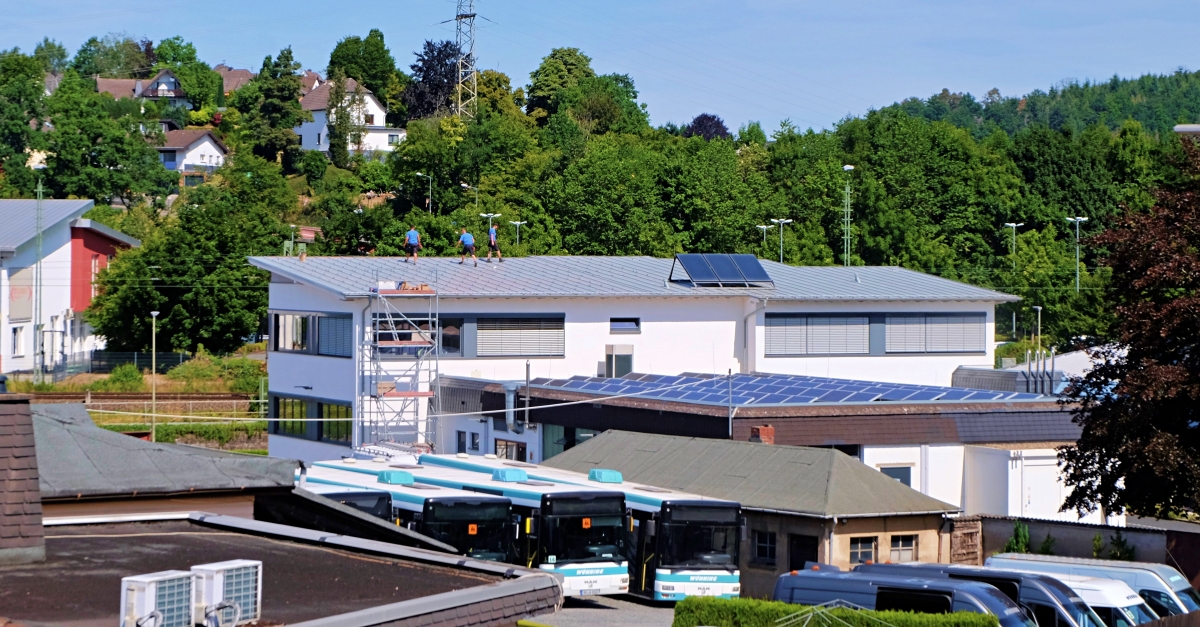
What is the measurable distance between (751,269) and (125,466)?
38967 millimetres

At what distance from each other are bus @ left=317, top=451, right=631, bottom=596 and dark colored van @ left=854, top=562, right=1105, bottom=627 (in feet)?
20.0

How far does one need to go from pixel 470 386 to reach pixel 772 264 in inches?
706

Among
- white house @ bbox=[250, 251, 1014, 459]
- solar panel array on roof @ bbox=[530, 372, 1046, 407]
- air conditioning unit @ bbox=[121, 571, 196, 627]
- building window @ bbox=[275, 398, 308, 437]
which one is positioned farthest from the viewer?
building window @ bbox=[275, 398, 308, 437]

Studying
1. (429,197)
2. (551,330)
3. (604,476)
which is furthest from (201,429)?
(429,197)

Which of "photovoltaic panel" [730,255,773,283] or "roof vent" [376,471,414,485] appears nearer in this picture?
"roof vent" [376,471,414,485]

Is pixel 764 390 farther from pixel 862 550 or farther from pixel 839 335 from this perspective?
pixel 839 335

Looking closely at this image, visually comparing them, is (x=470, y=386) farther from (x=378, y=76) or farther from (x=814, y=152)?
(x=378, y=76)

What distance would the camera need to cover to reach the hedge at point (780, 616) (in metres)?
19.6

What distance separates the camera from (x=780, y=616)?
20438 millimetres

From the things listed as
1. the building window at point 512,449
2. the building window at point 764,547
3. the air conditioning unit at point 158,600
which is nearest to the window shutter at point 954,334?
the building window at point 512,449

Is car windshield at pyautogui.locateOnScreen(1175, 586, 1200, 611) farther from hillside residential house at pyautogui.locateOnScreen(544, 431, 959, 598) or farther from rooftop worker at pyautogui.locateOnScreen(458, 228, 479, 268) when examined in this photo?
rooftop worker at pyautogui.locateOnScreen(458, 228, 479, 268)

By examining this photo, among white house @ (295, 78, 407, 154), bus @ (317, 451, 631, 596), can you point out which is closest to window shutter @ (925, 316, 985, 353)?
bus @ (317, 451, 631, 596)

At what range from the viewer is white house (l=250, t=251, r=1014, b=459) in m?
47.0

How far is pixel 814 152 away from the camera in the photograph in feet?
355
